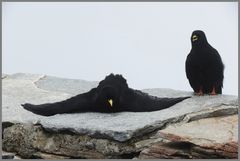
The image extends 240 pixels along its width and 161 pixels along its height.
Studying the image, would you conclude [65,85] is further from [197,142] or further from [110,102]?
[197,142]

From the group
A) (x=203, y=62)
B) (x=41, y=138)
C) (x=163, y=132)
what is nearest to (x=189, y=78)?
(x=203, y=62)

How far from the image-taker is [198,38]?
1071 cm

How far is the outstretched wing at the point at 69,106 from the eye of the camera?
1034 centimetres

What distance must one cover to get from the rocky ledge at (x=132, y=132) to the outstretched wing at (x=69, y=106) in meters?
0.18

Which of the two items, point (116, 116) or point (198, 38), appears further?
point (198, 38)

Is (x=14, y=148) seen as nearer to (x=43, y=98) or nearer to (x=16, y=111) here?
(x=16, y=111)

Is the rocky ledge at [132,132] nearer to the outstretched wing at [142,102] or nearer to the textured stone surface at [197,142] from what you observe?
the textured stone surface at [197,142]

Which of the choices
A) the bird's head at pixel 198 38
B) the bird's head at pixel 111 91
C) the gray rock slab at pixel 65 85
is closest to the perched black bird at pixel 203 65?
the bird's head at pixel 198 38

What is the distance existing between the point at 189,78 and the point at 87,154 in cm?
284

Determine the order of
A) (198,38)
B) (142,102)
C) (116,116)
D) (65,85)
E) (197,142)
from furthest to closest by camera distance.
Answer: (65,85) < (198,38) < (142,102) < (116,116) < (197,142)

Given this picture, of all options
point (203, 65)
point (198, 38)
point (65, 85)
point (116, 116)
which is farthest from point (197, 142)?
point (65, 85)

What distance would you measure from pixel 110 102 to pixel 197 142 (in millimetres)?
Result: 1920

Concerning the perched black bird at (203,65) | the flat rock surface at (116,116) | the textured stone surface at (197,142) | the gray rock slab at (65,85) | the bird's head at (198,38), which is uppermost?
the bird's head at (198,38)

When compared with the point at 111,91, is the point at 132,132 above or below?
below
